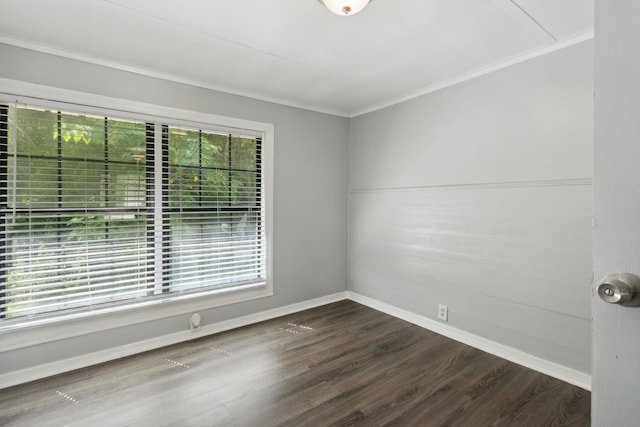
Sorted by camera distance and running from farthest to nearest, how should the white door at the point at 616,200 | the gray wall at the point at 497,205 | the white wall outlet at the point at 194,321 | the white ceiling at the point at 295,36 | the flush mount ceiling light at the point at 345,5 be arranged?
the white wall outlet at the point at 194,321
the gray wall at the point at 497,205
the white ceiling at the point at 295,36
the flush mount ceiling light at the point at 345,5
the white door at the point at 616,200

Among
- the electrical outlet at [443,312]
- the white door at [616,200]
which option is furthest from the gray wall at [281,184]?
the white door at [616,200]

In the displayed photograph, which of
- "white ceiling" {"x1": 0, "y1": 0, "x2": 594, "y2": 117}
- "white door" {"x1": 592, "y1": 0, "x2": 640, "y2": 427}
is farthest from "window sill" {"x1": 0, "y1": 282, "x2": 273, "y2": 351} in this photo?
"white door" {"x1": 592, "y1": 0, "x2": 640, "y2": 427}

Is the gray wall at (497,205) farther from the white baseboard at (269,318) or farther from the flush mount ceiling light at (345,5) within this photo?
the flush mount ceiling light at (345,5)

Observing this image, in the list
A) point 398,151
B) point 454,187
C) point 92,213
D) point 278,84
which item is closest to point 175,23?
point 278,84

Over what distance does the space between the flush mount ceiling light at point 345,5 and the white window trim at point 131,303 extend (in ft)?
5.61

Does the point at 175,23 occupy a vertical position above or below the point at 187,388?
above

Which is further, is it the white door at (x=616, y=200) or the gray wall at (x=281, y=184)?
the gray wall at (x=281, y=184)

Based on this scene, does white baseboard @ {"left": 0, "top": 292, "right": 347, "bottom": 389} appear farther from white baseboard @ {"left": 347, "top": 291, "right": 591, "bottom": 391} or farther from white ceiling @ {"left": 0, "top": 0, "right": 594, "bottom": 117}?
white ceiling @ {"left": 0, "top": 0, "right": 594, "bottom": 117}

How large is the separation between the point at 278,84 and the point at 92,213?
78.1 inches

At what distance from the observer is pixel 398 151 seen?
11.2 feet

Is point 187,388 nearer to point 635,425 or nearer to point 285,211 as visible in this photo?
point 285,211

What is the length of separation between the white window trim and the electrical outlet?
1.77m

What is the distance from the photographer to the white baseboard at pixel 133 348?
222 cm

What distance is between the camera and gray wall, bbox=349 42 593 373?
2.17 meters
